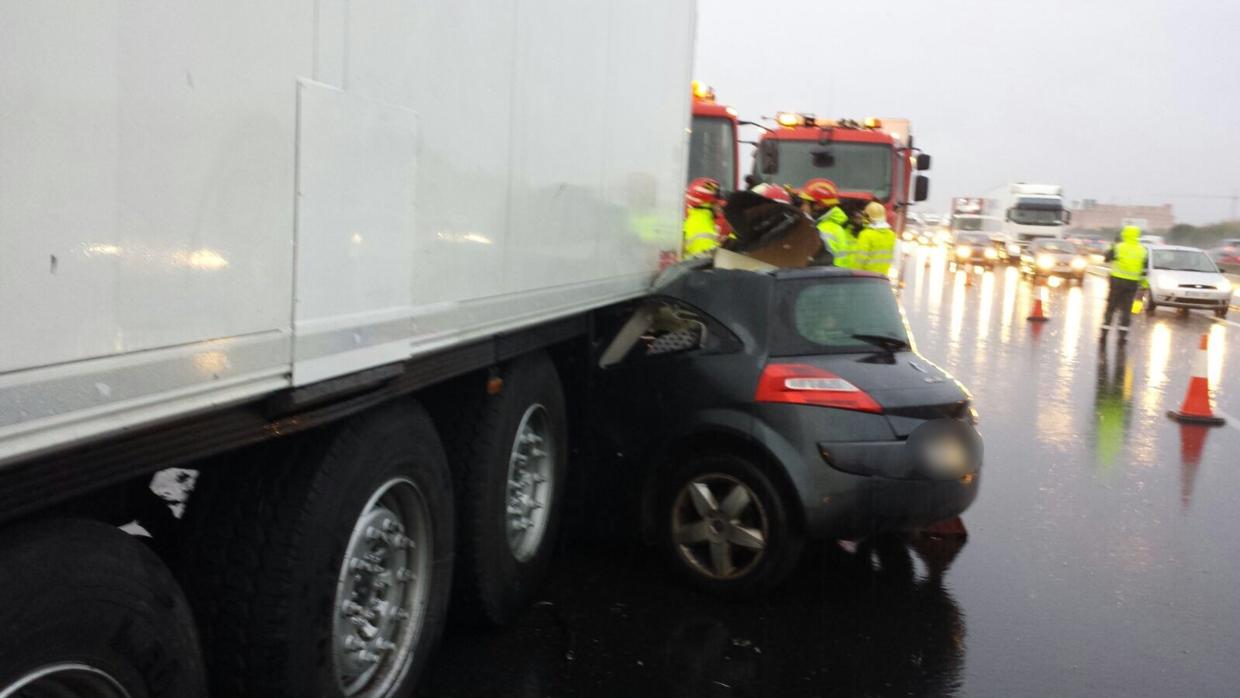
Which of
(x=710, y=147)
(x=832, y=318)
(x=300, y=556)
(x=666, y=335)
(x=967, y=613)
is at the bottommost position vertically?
(x=967, y=613)

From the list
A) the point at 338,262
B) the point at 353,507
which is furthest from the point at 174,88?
the point at 353,507

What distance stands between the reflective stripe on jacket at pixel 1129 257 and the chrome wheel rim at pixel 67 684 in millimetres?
18550

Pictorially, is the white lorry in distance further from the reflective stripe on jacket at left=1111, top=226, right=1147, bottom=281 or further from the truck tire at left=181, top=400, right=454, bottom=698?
the truck tire at left=181, top=400, right=454, bottom=698

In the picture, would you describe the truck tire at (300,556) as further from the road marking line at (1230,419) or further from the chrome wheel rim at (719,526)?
the road marking line at (1230,419)

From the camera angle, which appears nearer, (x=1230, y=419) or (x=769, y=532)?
(x=769, y=532)

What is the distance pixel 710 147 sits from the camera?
44.7ft

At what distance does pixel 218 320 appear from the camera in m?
2.38

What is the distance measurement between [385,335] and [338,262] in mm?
356

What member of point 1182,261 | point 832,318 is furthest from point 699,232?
point 1182,261

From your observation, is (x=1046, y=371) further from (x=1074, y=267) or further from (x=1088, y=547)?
(x=1074, y=267)

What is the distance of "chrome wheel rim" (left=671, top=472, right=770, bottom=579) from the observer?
5402 millimetres

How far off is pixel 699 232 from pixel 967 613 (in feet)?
15.1

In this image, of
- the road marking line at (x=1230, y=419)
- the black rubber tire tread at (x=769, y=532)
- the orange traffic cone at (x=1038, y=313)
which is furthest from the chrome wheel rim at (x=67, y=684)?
the orange traffic cone at (x=1038, y=313)

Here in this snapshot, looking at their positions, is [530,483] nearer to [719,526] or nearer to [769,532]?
[719,526]
